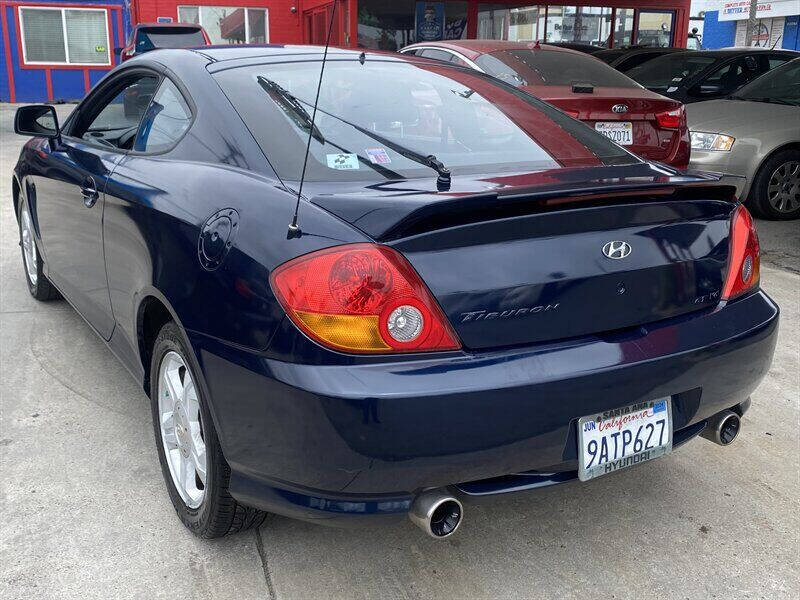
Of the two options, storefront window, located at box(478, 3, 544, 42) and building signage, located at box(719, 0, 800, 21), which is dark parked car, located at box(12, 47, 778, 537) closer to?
storefront window, located at box(478, 3, 544, 42)

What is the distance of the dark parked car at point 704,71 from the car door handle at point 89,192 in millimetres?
7566

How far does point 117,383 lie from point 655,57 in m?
9.67

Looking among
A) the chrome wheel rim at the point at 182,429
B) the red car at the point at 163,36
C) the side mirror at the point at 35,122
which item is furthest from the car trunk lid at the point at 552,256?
the red car at the point at 163,36

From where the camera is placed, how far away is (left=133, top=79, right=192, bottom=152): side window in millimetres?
2781

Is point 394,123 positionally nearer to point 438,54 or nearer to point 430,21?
point 438,54

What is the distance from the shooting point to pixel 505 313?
1.99 meters

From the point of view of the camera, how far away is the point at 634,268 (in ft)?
7.13

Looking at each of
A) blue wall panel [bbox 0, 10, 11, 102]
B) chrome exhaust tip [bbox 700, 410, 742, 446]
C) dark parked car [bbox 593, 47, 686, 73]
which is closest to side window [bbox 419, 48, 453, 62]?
dark parked car [bbox 593, 47, 686, 73]

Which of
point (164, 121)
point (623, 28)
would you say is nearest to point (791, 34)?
point (623, 28)

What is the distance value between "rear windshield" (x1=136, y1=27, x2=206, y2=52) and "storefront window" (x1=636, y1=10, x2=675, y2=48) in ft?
35.4

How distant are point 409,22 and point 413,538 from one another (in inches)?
685

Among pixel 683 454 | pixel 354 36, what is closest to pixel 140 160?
pixel 683 454

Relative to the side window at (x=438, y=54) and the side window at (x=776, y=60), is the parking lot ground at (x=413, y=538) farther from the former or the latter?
the side window at (x=776, y=60)

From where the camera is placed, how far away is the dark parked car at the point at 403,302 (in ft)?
6.28
